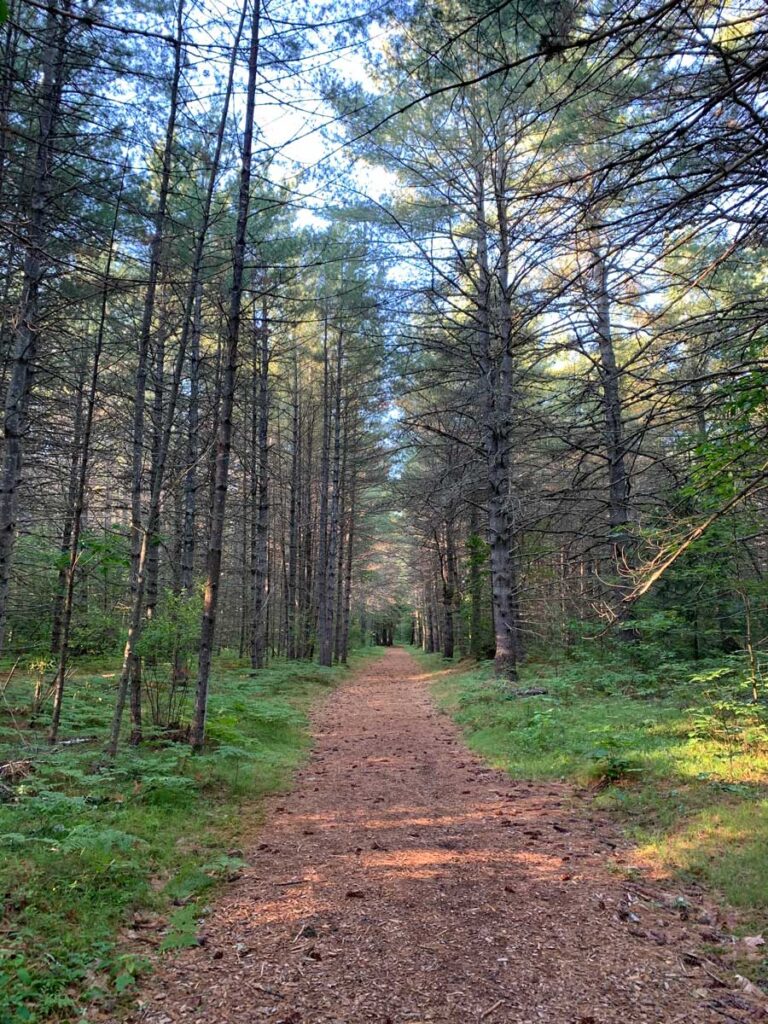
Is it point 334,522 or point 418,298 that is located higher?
point 418,298

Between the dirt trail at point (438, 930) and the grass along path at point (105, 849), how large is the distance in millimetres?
278

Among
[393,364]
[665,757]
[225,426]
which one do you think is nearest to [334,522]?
[393,364]

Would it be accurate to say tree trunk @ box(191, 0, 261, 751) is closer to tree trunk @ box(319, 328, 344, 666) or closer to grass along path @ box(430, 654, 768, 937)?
grass along path @ box(430, 654, 768, 937)

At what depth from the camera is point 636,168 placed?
3082mm

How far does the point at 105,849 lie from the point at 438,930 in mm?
2276

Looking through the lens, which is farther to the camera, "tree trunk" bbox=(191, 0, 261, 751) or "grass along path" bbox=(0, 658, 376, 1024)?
"tree trunk" bbox=(191, 0, 261, 751)

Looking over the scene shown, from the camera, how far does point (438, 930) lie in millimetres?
3283

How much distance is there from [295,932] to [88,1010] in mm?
1142

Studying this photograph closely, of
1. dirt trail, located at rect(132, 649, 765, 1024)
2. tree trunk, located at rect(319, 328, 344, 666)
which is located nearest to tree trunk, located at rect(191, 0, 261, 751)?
A: dirt trail, located at rect(132, 649, 765, 1024)

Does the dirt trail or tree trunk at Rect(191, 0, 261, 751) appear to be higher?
tree trunk at Rect(191, 0, 261, 751)

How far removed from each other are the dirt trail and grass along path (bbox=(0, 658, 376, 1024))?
278mm

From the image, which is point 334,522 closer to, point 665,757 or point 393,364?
point 393,364

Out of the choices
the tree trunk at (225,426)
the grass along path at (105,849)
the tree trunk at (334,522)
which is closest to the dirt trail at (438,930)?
the grass along path at (105,849)

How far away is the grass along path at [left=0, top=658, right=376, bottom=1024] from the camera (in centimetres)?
273
